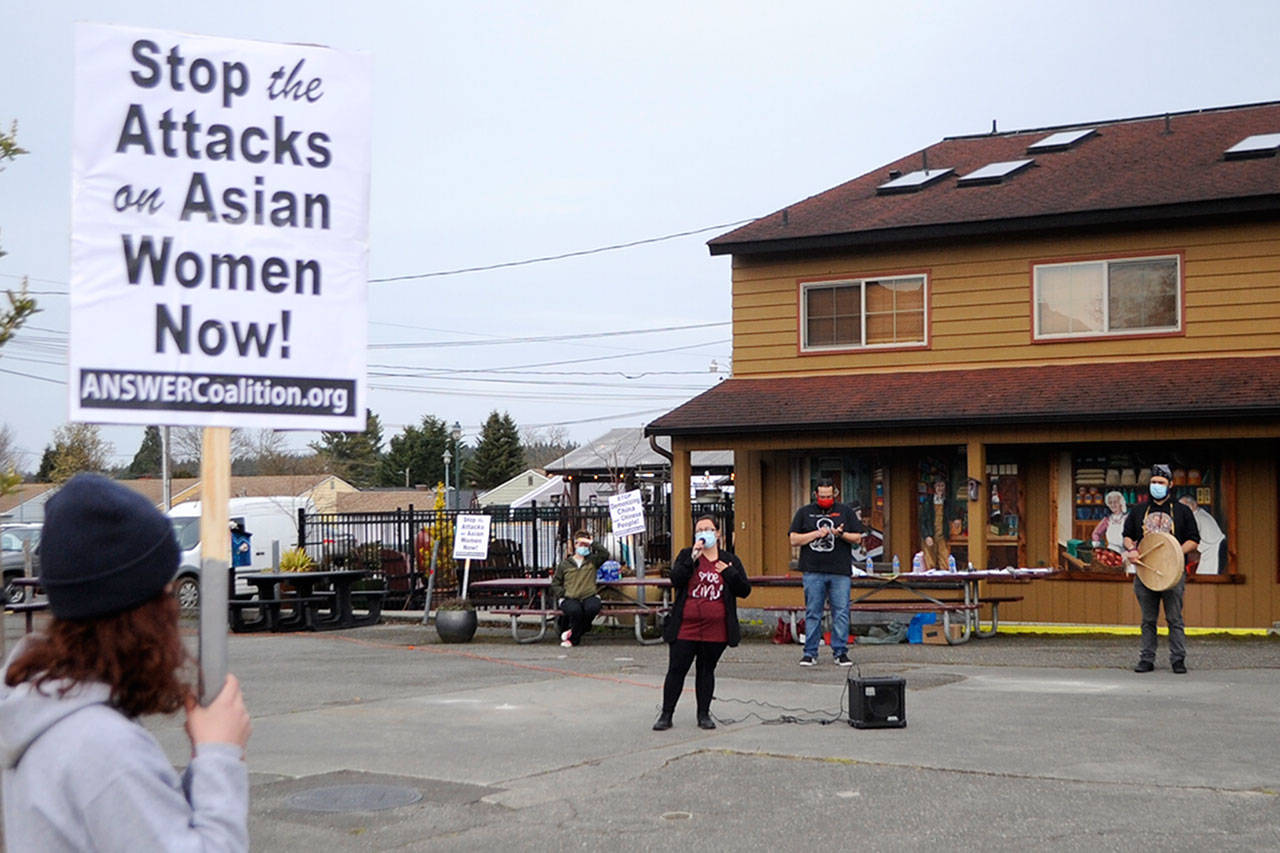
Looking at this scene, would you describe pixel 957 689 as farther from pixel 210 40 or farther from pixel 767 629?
pixel 210 40

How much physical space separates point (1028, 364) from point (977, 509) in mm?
2419

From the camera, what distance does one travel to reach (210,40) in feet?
12.1

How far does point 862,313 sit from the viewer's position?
21.5 m

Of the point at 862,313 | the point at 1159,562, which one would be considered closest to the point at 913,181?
the point at 862,313

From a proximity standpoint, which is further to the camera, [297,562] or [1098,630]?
A: [297,562]

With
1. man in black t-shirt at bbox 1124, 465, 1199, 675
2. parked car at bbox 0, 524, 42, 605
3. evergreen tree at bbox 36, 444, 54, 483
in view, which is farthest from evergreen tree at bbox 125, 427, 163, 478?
man in black t-shirt at bbox 1124, 465, 1199, 675

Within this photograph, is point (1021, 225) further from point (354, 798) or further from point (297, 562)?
point (297, 562)

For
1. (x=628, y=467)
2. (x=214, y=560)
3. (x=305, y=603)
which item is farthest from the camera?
(x=628, y=467)

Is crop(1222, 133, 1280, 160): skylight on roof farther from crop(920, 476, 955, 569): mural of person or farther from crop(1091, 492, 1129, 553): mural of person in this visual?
crop(920, 476, 955, 569): mural of person

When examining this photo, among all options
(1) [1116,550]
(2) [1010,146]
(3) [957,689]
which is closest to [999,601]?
(1) [1116,550]

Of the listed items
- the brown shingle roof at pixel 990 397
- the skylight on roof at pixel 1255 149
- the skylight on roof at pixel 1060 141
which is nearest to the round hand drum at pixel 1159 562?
the brown shingle roof at pixel 990 397

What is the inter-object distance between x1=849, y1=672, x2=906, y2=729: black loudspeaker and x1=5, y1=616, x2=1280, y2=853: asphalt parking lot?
0.08 meters

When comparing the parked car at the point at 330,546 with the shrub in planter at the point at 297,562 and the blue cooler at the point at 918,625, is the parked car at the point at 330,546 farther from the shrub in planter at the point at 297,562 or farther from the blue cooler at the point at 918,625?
the blue cooler at the point at 918,625

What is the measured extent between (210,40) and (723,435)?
17417 millimetres
